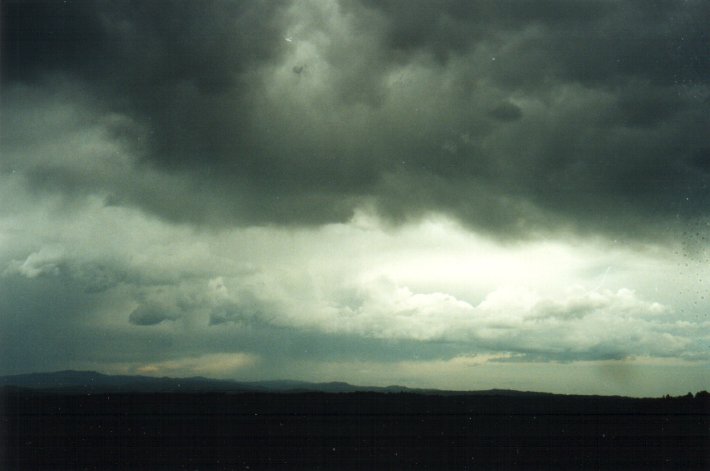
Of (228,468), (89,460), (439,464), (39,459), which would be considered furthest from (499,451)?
(39,459)

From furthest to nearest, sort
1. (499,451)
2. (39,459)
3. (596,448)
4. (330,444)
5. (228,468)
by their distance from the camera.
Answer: (330,444)
(596,448)
(499,451)
(39,459)
(228,468)

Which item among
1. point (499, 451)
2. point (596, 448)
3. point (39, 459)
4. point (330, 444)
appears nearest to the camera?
point (39, 459)

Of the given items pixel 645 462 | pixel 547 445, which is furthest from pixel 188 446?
pixel 645 462

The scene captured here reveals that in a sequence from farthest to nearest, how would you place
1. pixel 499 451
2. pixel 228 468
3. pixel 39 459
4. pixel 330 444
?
pixel 330 444 → pixel 499 451 → pixel 39 459 → pixel 228 468

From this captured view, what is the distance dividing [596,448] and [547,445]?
4391 mm

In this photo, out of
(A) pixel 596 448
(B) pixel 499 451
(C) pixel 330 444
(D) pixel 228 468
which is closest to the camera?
(D) pixel 228 468

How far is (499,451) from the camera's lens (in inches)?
1868

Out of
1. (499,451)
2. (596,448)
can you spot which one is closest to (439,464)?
(499,451)

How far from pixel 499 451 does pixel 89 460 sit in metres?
29.6

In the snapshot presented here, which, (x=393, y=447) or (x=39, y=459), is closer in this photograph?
(x=39, y=459)

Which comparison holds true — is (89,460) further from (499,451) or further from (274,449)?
(499,451)

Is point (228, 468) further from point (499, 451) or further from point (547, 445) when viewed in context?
point (547, 445)

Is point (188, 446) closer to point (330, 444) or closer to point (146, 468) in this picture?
point (330, 444)

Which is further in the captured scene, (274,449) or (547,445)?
(547,445)
